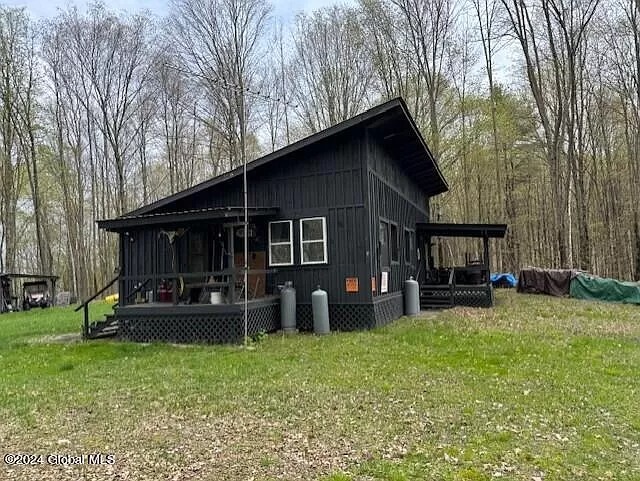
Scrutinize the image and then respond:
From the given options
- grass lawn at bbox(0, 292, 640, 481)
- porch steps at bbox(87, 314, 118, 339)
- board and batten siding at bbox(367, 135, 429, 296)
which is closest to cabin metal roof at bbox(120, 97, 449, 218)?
board and batten siding at bbox(367, 135, 429, 296)

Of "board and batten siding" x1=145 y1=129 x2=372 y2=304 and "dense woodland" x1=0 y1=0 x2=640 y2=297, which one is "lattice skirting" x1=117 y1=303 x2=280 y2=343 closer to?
"board and batten siding" x1=145 y1=129 x2=372 y2=304

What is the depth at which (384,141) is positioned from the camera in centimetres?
1258

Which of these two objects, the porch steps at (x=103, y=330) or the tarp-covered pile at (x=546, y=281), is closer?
the porch steps at (x=103, y=330)

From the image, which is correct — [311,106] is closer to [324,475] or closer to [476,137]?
[476,137]

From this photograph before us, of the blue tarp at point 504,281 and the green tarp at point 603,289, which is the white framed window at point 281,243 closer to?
the green tarp at point 603,289

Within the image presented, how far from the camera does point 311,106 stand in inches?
1043

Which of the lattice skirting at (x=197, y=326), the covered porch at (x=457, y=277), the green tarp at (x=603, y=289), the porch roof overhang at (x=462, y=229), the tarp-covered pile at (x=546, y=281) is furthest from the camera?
the tarp-covered pile at (x=546, y=281)

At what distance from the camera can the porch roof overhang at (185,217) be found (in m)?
9.88

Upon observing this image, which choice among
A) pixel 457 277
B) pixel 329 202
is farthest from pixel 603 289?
pixel 329 202

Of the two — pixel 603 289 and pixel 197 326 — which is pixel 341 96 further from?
pixel 197 326

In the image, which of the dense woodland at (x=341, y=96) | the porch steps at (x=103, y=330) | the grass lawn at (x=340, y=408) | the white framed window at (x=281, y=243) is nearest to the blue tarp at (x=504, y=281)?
the dense woodland at (x=341, y=96)

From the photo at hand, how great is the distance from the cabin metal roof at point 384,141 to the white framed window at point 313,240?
1688 millimetres

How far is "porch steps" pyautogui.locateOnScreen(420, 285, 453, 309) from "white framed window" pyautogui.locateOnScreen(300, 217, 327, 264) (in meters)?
5.61

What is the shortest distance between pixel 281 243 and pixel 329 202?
152cm
